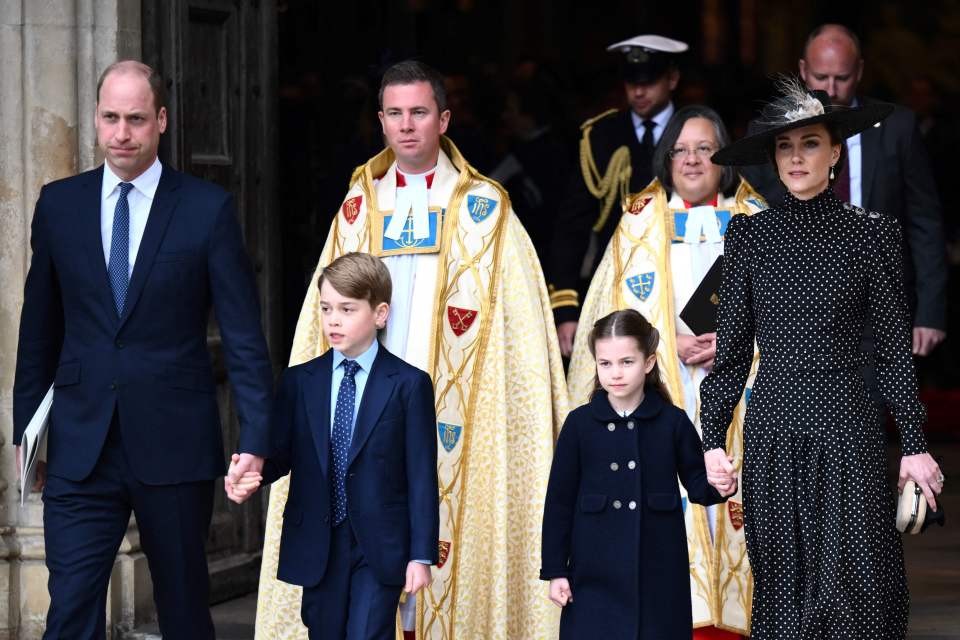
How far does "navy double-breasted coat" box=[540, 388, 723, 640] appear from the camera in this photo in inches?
207

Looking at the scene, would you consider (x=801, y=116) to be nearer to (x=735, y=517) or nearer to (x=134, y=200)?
(x=134, y=200)

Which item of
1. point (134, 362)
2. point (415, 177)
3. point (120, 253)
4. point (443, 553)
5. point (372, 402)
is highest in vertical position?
point (415, 177)

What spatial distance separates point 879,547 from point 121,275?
→ 2.02 m

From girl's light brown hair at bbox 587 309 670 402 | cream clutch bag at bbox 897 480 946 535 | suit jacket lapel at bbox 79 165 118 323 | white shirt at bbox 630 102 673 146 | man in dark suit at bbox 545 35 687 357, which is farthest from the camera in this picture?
white shirt at bbox 630 102 673 146

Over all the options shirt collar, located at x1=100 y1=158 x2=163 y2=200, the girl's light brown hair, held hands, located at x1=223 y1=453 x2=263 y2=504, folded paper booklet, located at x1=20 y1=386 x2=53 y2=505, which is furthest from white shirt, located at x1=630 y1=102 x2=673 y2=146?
folded paper booklet, located at x1=20 y1=386 x2=53 y2=505

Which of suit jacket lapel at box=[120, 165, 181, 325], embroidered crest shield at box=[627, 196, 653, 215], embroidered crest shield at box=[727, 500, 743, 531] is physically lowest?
embroidered crest shield at box=[727, 500, 743, 531]

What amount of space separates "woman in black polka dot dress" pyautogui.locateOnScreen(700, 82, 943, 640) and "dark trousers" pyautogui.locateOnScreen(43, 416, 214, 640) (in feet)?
4.46

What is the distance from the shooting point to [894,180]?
6.96m

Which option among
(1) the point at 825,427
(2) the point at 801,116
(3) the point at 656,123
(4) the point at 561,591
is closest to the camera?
(1) the point at 825,427

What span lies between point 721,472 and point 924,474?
50 cm

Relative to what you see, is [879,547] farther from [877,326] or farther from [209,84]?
[209,84]

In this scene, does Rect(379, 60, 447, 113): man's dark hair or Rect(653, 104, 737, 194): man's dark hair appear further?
Rect(653, 104, 737, 194): man's dark hair

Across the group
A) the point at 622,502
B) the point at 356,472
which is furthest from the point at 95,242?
the point at 622,502

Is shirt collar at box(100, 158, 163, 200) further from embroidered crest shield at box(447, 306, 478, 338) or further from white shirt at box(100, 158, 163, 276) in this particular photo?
embroidered crest shield at box(447, 306, 478, 338)
